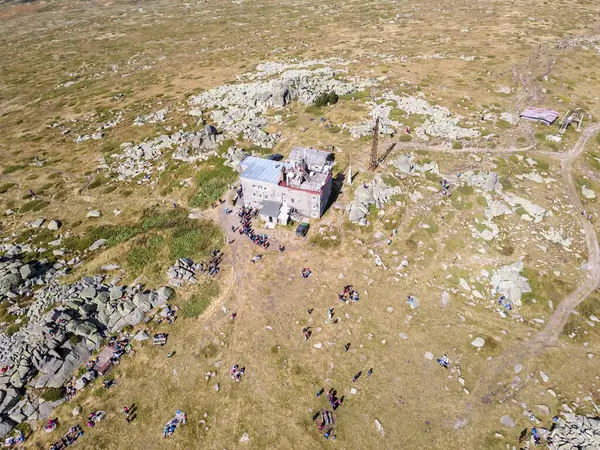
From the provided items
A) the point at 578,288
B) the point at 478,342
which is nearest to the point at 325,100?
the point at 578,288

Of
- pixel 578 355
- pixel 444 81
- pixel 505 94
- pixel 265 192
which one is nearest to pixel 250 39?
pixel 444 81

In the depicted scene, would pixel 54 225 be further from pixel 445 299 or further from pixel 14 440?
pixel 445 299

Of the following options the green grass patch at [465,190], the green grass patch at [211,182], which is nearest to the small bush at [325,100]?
the green grass patch at [211,182]

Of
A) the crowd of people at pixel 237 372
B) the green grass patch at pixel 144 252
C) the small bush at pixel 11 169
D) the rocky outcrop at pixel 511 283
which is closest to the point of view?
the crowd of people at pixel 237 372

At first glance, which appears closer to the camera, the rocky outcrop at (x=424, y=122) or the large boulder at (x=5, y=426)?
the large boulder at (x=5, y=426)

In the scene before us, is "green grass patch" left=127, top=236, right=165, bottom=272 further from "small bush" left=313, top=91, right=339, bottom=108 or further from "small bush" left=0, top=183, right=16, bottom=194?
"small bush" left=313, top=91, right=339, bottom=108

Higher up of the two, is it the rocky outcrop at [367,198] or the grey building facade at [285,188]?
the grey building facade at [285,188]

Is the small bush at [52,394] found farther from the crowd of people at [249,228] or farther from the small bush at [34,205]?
the small bush at [34,205]
